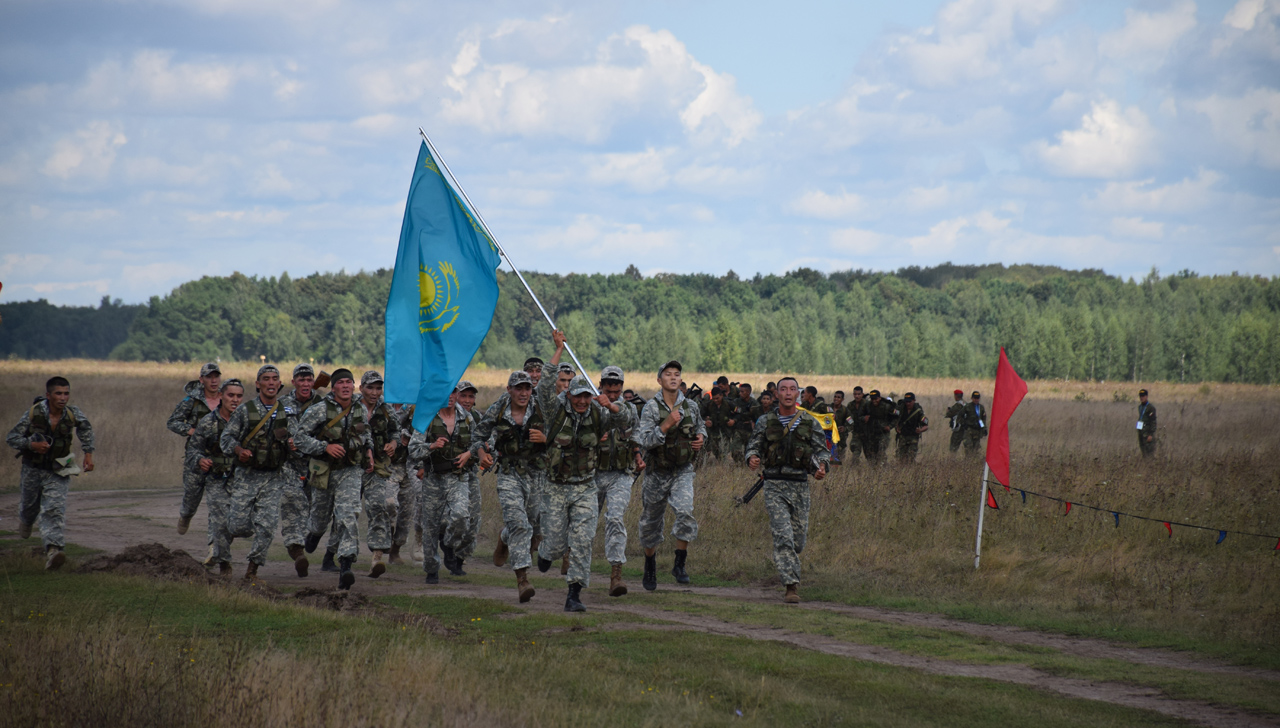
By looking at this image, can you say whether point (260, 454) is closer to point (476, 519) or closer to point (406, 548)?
point (476, 519)

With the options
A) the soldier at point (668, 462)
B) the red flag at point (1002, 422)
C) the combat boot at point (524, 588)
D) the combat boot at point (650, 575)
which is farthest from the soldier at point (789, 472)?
the combat boot at point (524, 588)

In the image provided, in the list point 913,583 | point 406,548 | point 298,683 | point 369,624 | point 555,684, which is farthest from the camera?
point 406,548

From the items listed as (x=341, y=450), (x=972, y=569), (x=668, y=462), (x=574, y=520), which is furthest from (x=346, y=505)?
(x=972, y=569)

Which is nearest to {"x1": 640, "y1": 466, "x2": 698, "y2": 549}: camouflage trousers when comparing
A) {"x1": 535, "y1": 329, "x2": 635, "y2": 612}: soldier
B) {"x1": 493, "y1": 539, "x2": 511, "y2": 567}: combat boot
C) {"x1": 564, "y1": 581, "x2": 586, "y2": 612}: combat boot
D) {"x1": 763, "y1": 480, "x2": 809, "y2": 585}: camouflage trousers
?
{"x1": 763, "y1": 480, "x2": 809, "y2": 585}: camouflage trousers

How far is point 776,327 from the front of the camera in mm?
109750

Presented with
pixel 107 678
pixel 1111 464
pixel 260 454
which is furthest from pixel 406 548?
pixel 1111 464

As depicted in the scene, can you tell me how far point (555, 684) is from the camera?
6.64 m

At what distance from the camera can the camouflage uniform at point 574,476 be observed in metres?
A: 9.66

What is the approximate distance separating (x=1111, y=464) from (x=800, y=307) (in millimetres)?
120778

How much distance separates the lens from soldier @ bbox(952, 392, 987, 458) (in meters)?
22.5

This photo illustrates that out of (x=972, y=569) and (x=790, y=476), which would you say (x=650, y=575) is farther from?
(x=972, y=569)

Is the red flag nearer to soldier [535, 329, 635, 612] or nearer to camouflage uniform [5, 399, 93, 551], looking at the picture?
soldier [535, 329, 635, 612]

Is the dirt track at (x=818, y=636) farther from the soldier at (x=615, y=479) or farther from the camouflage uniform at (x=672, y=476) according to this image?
the camouflage uniform at (x=672, y=476)

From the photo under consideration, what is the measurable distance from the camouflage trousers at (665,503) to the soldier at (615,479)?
45.1 inches
